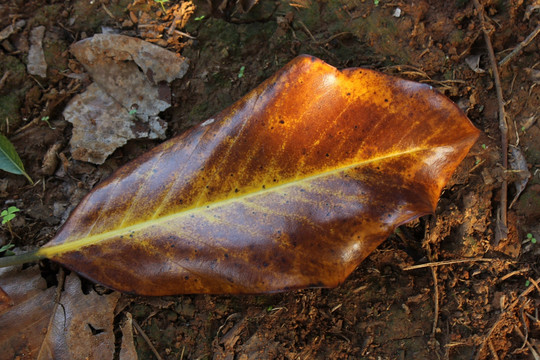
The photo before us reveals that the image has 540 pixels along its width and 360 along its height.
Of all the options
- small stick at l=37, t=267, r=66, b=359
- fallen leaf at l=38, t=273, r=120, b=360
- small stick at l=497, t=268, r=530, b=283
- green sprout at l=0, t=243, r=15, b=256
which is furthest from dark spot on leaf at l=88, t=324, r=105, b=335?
small stick at l=497, t=268, r=530, b=283

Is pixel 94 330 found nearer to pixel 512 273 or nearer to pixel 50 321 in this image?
pixel 50 321

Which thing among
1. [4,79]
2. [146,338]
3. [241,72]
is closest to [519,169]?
[241,72]

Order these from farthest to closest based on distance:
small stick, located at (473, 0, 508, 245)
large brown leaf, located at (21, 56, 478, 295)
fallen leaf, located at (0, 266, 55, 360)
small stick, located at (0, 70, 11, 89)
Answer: small stick, located at (0, 70, 11, 89) < small stick, located at (473, 0, 508, 245) < fallen leaf, located at (0, 266, 55, 360) < large brown leaf, located at (21, 56, 478, 295)

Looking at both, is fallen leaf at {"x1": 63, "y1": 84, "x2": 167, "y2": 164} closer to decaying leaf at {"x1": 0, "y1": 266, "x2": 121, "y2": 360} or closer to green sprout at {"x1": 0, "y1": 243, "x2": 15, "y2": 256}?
green sprout at {"x1": 0, "y1": 243, "x2": 15, "y2": 256}

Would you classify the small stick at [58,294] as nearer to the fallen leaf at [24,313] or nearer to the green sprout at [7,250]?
the fallen leaf at [24,313]

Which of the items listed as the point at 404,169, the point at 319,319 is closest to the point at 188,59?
the point at 404,169

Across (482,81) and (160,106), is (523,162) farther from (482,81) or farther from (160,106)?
(160,106)

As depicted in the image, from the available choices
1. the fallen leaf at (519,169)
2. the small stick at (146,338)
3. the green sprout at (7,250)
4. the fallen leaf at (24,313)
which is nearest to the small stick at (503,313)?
the fallen leaf at (519,169)
